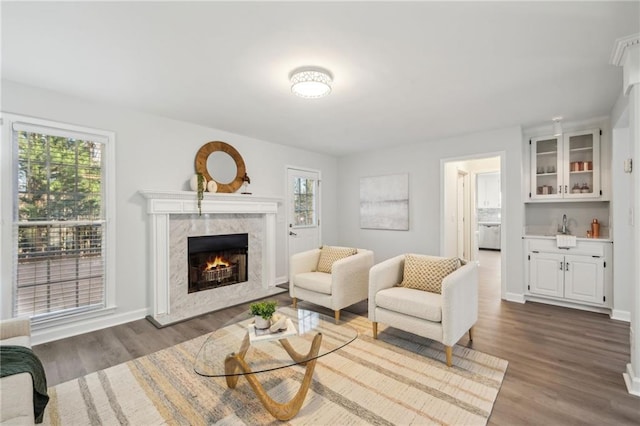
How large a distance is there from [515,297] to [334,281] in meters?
2.69

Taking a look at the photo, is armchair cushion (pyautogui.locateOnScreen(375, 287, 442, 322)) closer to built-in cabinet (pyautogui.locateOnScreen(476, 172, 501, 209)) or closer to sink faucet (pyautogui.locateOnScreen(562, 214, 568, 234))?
sink faucet (pyautogui.locateOnScreen(562, 214, 568, 234))

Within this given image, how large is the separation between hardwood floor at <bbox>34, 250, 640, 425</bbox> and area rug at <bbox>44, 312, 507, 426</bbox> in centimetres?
16

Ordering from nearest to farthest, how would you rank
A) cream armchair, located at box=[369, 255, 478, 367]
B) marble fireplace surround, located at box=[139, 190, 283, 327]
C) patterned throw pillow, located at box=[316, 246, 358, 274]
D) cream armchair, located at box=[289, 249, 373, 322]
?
cream armchair, located at box=[369, 255, 478, 367], cream armchair, located at box=[289, 249, 373, 322], marble fireplace surround, located at box=[139, 190, 283, 327], patterned throw pillow, located at box=[316, 246, 358, 274]

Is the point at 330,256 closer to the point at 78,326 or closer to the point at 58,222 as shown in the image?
the point at 78,326

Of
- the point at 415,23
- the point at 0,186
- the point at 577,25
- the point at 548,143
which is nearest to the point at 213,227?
the point at 0,186

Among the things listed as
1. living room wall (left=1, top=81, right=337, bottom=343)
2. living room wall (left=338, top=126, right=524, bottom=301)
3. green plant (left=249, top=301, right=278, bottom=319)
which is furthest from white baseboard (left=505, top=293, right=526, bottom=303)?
living room wall (left=1, top=81, right=337, bottom=343)

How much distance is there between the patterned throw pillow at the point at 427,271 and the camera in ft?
9.16

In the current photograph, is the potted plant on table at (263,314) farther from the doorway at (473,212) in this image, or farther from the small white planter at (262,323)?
the doorway at (473,212)

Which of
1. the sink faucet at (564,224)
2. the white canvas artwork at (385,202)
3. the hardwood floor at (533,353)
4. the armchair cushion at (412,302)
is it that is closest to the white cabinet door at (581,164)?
the sink faucet at (564,224)

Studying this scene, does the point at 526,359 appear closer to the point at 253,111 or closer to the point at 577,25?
the point at 577,25

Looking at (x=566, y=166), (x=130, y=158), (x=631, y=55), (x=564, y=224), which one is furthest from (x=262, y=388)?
(x=566, y=166)

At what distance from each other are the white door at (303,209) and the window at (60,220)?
2715 mm

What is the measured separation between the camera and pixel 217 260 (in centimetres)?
420

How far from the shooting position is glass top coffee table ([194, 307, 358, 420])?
69.2 inches
